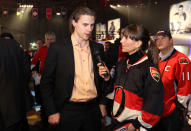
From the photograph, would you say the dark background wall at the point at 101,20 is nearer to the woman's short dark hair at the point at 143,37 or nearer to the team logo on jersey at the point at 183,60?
the team logo on jersey at the point at 183,60

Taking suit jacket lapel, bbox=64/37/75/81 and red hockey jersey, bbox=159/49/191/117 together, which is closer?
suit jacket lapel, bbox=64/37/75/81

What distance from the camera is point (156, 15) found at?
10.1 meters

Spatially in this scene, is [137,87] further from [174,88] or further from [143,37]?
[174,88]

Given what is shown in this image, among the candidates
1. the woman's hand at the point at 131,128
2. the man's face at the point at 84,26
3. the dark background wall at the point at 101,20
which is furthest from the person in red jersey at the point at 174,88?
the dark background wall at the point at 101,20

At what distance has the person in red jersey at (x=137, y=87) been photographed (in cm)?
164

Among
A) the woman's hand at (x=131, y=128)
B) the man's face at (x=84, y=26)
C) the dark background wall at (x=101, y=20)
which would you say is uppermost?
the dark background wall at (x=101, y=20)

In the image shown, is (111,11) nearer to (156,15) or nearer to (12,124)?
(156,15)

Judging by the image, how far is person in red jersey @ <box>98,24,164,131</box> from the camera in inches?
64.7

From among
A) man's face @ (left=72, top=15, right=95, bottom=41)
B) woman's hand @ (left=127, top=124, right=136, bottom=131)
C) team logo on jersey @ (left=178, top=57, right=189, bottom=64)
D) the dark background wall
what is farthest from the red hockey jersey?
the dark background wall

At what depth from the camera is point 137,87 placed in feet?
5.63

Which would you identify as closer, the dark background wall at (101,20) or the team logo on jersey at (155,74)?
the team logo on jersey at (155,74)

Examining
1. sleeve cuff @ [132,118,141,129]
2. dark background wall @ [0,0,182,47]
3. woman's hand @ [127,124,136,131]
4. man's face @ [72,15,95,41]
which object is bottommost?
woman's hand @ [127,124,136,131]

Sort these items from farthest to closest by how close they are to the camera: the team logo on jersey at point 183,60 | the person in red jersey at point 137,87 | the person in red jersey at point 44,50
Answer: the person in red jersey at point 44,50 < the team logo on jersey at point 183,60 < the person in red jersey at point 137,87

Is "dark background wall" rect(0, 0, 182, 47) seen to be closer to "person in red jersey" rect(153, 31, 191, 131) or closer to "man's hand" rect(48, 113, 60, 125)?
"person in red jersey" rect(153, 31, 191, 131)
